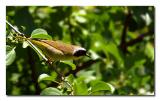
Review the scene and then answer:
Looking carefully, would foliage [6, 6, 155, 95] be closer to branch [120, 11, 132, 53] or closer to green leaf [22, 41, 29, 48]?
branch [120, 11, 132, 53]

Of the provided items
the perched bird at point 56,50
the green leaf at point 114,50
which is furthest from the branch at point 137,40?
the perched bird at point 56,50

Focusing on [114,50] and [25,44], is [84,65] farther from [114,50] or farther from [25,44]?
[25,44]

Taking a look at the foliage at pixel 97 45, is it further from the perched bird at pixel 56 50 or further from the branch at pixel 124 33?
the perched bird at pixel 56 50

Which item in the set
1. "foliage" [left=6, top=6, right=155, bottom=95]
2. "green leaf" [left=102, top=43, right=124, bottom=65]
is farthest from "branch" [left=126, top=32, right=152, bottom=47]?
"green leaf" [left=102, top=43, right=124, bottom=65]

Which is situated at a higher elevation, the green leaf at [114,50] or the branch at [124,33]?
the branch at [124,33]

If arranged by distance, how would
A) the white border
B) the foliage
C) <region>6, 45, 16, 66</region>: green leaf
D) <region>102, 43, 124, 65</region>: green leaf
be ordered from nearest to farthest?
<region>6, 45, 16, 66</region>: green leaf → the white border → the foliage → <region>102, 43, 124, 65</region>: green leaf

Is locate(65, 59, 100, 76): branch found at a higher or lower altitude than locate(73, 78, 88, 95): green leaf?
higher

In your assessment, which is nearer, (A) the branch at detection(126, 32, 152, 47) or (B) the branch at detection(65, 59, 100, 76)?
(B) the branch at detection(65, 59, 100, 76)
